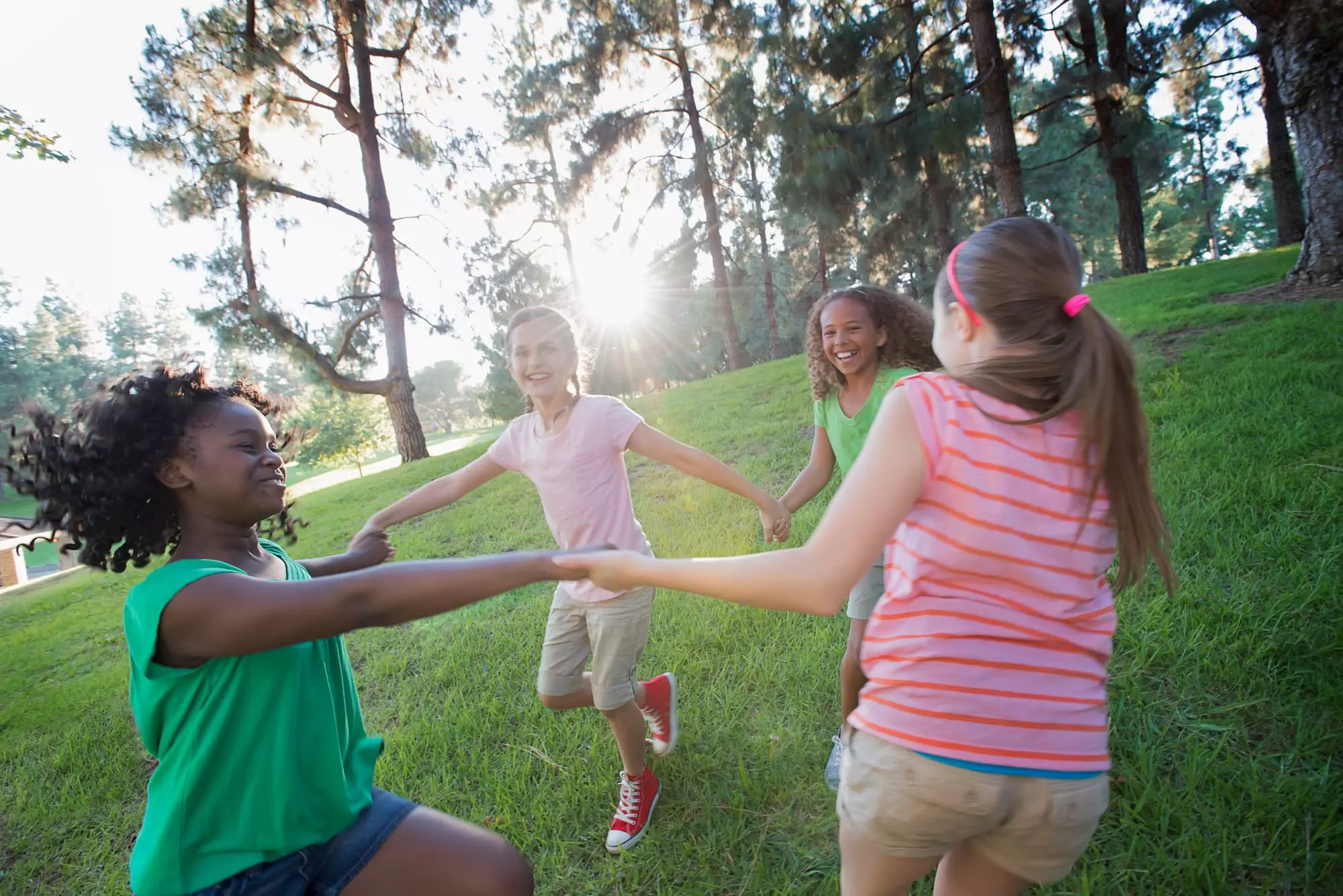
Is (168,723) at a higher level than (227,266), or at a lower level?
lower

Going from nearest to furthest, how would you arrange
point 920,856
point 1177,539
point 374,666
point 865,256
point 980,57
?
point 920,856 < point 1177,539 < point 374,666 < point 980,57 < point 865,256

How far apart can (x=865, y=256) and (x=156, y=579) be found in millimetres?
16758

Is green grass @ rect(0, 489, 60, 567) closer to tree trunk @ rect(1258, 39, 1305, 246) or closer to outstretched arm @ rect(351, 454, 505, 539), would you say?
outstretched arm @ rect(351, 454, 505, 539)

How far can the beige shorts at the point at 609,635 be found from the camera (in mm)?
2369

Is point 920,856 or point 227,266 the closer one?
point 920,856

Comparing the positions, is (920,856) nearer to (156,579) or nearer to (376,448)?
(156,579)

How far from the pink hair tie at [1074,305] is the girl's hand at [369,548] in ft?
5.80

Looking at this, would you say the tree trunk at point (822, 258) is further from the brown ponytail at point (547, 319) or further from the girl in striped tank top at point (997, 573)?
the girl in striped tank top at point (997, 573)

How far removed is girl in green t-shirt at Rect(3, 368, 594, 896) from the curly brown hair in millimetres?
1655

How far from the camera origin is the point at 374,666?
4117 millimetres

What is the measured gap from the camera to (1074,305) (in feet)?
3.76

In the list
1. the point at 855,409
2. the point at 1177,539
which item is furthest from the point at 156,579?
the point at 1177,539

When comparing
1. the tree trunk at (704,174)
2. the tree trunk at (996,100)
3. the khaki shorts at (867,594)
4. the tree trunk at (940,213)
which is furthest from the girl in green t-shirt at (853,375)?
the tree trunk at (704,174)

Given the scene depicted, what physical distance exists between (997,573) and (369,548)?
1701 mm
